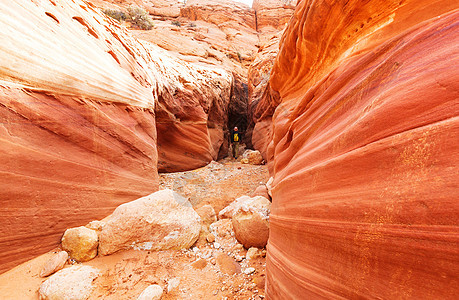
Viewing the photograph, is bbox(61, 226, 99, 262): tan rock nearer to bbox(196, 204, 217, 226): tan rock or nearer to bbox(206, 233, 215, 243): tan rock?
bbox(206, 233, 215, 243): tan rock

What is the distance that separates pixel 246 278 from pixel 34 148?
114 inches

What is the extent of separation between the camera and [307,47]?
2484 mm

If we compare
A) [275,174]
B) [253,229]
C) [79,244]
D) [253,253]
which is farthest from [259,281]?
[79,244]

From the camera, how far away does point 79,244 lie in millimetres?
2027

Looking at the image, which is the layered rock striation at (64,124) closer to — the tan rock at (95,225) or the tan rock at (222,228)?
the tan rock at (95,225)

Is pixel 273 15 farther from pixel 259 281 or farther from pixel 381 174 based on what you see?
pixel 259 281

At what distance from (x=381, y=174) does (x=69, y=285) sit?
2804 millimetres

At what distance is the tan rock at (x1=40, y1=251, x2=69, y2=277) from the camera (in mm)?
1771

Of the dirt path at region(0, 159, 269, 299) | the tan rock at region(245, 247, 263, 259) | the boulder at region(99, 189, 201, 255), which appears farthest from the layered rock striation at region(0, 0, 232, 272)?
the tan rock at region(245, 247, 263, 259)

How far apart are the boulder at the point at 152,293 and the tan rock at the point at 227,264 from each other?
2.45 feet

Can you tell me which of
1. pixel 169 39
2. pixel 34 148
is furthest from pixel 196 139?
pixel 169 39

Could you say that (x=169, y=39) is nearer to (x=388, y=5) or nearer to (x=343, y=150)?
(x=388, y=5)

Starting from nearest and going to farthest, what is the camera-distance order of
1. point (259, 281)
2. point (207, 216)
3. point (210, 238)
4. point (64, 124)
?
point (259, 281) < point (64, 124) < point (210, 238) < point (207, 216)

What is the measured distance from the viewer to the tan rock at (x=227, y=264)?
2.11m
